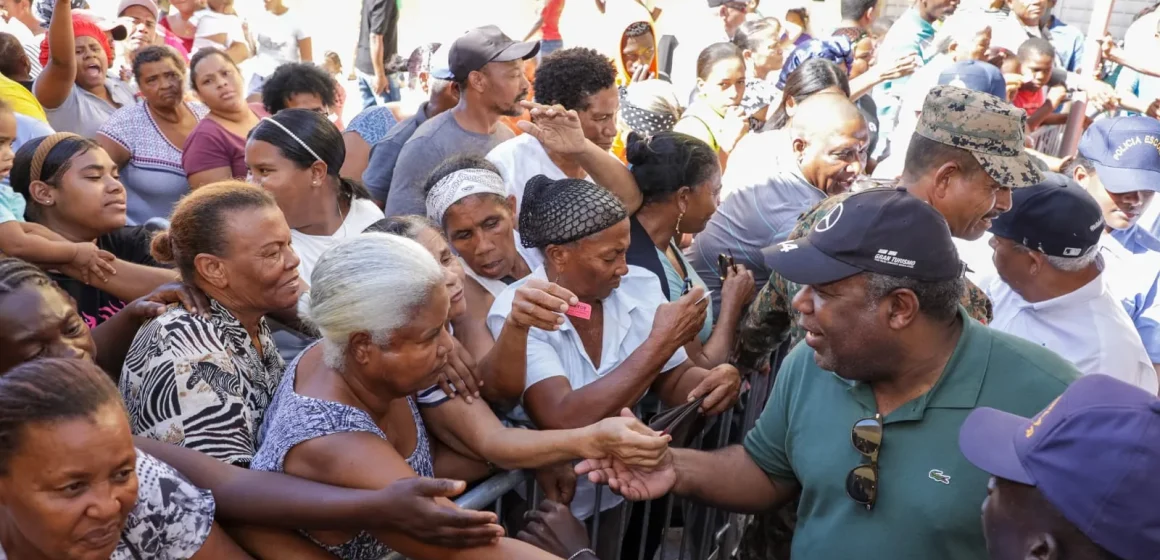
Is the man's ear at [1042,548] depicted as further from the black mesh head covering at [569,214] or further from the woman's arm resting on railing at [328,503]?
the black mesh head covering at [569,214]

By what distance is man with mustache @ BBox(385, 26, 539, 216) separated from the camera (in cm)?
510

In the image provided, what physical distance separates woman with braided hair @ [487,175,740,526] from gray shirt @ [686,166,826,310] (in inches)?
42.3

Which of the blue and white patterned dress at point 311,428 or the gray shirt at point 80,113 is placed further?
the gray shirt at point 80,113

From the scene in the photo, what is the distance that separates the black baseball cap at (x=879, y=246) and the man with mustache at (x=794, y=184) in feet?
6.40

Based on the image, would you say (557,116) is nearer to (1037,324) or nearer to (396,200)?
(396,200)

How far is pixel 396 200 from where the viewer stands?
4922 millimetres

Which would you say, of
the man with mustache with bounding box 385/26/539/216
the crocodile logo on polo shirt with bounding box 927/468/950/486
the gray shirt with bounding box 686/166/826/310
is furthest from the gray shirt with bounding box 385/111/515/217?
the crocodile logo on polo shirt with bounding box 927/468/950/486

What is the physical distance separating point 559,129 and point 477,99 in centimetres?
122

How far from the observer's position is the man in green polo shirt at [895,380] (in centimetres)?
239

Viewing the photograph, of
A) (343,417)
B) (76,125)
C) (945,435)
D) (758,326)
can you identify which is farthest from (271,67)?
(945,435)

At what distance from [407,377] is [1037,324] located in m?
2.39

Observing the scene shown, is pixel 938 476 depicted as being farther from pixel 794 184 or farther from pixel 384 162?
pixel 384 162

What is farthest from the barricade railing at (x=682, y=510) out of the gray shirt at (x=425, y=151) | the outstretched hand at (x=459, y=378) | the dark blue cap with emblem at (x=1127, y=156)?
the dark blue cap with emblem at (x=1127, y=156)

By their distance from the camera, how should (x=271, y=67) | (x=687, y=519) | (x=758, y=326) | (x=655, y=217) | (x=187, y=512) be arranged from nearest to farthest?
(x=187, y=512)
(x=687, y=519)
(x=758, y=326)
(x=655, y=217)
(x=271, y=67)
